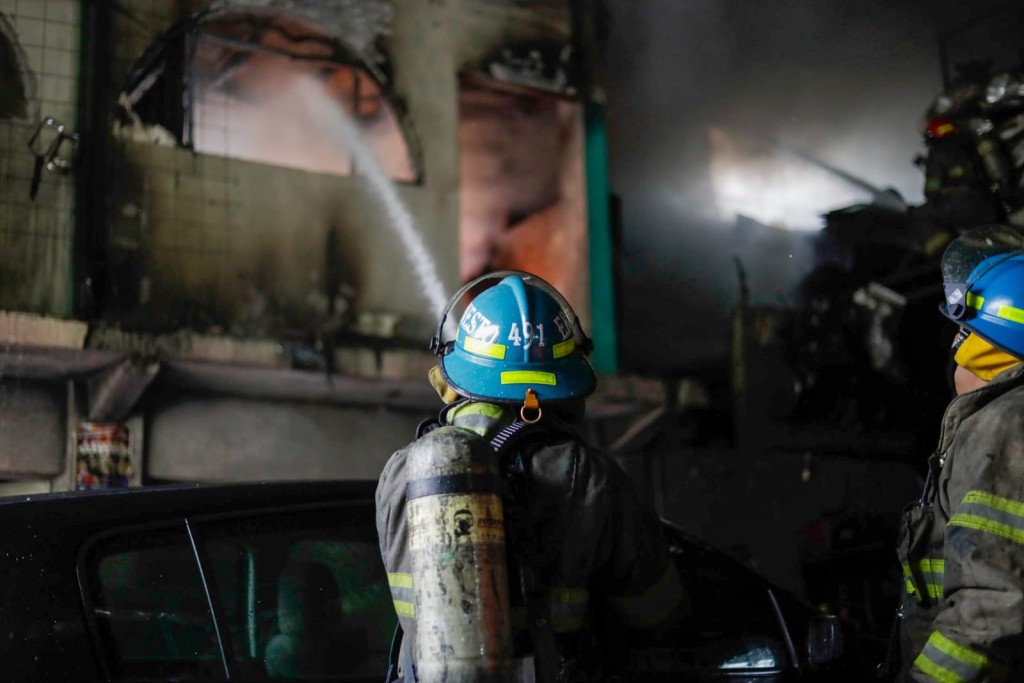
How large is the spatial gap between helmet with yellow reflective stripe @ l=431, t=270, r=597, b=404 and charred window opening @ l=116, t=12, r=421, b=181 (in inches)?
216

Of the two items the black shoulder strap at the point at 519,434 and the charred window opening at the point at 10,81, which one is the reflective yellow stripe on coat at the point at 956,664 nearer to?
the black shoulder strap at the point at 519,434

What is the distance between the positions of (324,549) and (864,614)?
444 centimetres

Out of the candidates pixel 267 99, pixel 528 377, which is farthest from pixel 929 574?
pixel 267 99

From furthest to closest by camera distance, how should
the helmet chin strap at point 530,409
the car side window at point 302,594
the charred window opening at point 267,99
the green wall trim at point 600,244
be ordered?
the green wall trim at point 600,244, the charred window opening at point 267,99, the car side window at point 302,594, the helmet chin strap at point 530,409

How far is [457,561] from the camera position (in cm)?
171

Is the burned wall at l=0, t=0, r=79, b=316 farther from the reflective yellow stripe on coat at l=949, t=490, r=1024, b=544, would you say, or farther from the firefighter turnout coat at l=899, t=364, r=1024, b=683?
the reflective yellow stripe on coat at l=949, t=490, r=1024, b=544

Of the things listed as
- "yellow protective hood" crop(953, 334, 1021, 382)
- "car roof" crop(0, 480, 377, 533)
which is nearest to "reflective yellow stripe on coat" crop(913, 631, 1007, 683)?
"yellow protective hood" crop(953, 334, 1021, 382)

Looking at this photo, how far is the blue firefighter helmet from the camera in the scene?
7.84ft

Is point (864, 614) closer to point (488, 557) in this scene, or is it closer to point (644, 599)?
point (644, 599)

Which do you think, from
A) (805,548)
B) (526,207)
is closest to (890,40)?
(526,207)

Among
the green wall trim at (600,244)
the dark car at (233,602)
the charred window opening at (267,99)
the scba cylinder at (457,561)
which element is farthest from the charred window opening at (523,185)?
the scba cylinder at (457,561)

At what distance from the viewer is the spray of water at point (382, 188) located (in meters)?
7.88

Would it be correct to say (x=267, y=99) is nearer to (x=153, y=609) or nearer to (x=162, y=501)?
(x=162, y=501)

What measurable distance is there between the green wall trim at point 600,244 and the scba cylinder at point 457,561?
22.1 ft
